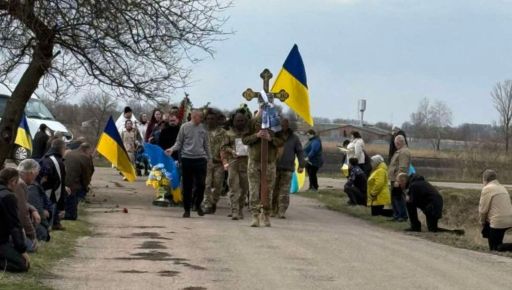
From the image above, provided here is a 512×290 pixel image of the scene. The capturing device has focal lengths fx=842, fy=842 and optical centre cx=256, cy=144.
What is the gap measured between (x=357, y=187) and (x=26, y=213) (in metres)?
11.9

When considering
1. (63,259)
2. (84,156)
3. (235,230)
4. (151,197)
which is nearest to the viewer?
(63,259)

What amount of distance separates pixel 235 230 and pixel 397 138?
537cm

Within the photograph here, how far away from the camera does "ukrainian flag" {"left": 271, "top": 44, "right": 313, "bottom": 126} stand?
17891 millimetres

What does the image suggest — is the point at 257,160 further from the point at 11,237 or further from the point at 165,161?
the point at 11,237

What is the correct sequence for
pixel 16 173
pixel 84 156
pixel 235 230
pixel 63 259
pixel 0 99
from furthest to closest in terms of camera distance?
1. pixel 0 99
2. pixel 84 156
3. pixel 235 230
4. pixel 63 259
5. pixel 16 173

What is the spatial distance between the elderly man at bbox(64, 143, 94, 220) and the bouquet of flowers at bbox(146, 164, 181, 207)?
2280 mm

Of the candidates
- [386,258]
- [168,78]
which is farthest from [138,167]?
[386,258]

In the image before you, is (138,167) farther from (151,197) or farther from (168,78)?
(168,78)

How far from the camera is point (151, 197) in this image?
63.6ft

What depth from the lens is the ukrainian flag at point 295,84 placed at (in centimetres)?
1789

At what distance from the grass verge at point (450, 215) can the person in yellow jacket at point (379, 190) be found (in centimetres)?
29

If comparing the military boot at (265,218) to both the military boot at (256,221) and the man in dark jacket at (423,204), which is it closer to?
the military boot at (256,221)

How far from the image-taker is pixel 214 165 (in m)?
16.9

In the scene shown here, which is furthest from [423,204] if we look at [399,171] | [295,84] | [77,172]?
[77,172]
